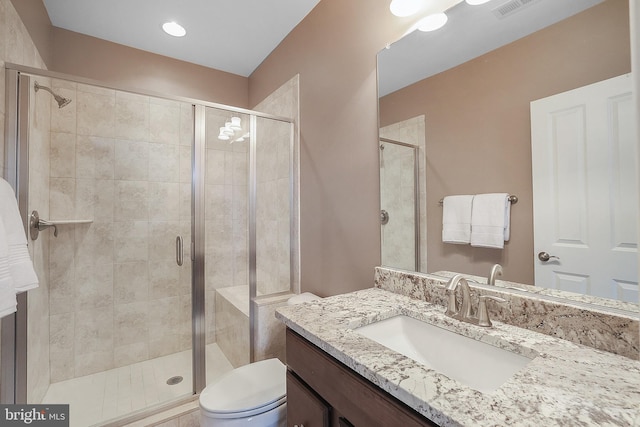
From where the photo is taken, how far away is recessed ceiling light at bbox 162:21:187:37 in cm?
202

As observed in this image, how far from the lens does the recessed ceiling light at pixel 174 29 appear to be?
202 cm

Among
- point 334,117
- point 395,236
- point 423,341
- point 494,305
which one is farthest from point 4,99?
point 494,305

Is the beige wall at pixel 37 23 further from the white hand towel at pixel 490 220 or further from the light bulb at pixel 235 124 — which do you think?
the white hand towel at pixel 490 220

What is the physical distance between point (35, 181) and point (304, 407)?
6.31 ft

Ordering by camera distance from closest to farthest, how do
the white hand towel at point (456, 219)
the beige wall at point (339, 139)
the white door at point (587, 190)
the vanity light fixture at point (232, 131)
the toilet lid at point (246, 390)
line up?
the white door at point (587, 190)
the white hand towel at point (456, 219)
the toilet lid at point (246, 390)
the beige wall at point (339, 139)
the vanity light fixture at point (232, 131)

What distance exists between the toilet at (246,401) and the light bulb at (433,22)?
1732 millimetres

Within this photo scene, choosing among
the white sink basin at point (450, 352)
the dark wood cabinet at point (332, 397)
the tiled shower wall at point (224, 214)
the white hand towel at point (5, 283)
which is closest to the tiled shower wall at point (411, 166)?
the white sink basin at point (450, 352)

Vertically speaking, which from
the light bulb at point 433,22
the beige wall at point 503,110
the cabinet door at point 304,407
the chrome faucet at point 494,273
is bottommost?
the cabinet door at point 304,407

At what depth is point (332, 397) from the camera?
75 cm

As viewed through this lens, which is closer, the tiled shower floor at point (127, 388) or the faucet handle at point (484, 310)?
the faucet handle at point (484, 310)

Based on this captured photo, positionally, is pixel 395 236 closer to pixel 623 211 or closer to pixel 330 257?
pixel 330 257

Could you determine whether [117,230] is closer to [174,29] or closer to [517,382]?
[174,29]

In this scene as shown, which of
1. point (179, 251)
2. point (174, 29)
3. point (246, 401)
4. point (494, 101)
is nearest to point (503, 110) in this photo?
point (494, 101)

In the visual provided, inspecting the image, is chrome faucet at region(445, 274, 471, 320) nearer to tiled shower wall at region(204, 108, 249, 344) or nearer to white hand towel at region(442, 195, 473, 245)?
white hand towel at region(442, 195, 473, 245)
